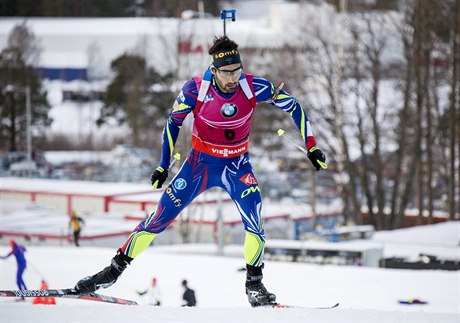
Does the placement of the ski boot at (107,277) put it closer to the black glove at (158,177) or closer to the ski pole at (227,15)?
the black glove at (158,177)

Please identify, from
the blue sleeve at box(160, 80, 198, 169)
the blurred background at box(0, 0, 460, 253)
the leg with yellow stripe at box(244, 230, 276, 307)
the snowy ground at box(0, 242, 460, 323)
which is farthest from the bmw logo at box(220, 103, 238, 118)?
the blurred background at box(0, 0, 460, 253)

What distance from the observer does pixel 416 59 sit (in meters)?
33.0

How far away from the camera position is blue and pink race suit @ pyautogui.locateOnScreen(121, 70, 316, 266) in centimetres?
767

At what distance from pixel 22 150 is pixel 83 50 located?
16367mm

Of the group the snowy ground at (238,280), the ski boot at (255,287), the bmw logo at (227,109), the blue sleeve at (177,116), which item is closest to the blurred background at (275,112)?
the snowy ground at (238,280)

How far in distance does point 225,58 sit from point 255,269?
6.46 ft

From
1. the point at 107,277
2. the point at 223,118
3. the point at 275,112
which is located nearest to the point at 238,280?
the point at 107,277

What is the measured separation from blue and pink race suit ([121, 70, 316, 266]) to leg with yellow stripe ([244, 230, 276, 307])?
0.04 meters

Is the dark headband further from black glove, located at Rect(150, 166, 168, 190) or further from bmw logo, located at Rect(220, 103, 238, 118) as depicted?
black glove, located at Rect(150, 166, 168, 190)

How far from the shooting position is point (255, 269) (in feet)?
26.4

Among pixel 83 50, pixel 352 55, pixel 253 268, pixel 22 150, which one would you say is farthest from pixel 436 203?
pixel 253 268

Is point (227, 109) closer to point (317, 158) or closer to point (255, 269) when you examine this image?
point (317, 158)

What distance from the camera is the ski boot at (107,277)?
8.13m

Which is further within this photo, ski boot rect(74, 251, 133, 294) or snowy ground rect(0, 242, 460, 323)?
snowy ground rect(0, 242, 460, 323)
